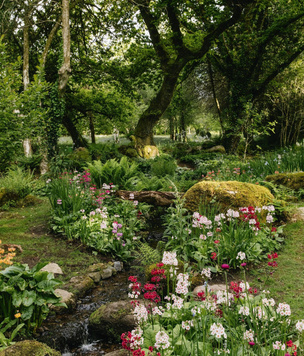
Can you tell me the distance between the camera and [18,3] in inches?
457

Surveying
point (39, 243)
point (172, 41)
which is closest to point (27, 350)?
point (39, 243)

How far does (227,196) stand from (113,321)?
107 inches

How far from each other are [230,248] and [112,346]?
1.92 m

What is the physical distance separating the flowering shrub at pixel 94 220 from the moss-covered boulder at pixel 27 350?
235 centimetres

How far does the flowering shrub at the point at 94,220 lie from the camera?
16.7 feet

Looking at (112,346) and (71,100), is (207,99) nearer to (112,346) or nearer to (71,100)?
(71,100)

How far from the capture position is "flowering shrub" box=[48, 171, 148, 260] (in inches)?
200

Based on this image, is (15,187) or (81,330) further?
(15,187)

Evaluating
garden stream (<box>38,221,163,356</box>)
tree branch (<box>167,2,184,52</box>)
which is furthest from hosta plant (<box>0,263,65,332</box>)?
tree branch (<box>167,2,184,52</box>)

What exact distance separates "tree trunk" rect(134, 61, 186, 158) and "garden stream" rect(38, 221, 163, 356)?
9806mm

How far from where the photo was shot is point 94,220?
556 cm

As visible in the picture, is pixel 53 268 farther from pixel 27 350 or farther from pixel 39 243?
pixel 27 350

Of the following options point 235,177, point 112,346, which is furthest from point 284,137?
point 112,346

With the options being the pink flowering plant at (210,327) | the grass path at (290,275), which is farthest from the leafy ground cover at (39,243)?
the grass path at (290,275)
